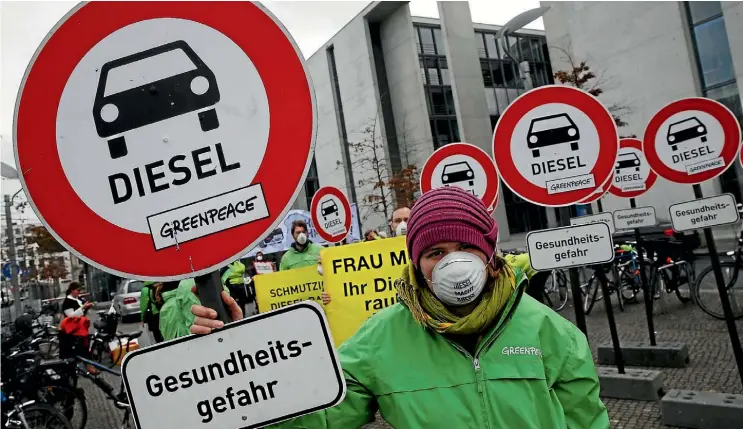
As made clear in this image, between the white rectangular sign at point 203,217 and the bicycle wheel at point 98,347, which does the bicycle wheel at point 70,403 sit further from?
the white rectangular sign at point 203,217

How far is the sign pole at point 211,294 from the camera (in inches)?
59.9

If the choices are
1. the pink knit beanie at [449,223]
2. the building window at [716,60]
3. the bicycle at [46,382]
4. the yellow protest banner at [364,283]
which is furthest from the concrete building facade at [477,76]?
the pink knit beanie at [449,223]

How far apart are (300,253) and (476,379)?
6087mm

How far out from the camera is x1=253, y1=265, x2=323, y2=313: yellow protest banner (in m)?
7.00

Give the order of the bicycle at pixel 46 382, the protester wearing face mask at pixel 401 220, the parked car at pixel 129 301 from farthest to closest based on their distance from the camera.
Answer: the parked car at pixel 129 301 → the protester wearing face mask at pixel 401 220 → the bicycle at pixel 46 382

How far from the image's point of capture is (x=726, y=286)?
7969mm

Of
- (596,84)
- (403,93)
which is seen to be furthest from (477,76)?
(596,84)

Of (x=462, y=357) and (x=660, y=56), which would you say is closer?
(x=462, y=357)

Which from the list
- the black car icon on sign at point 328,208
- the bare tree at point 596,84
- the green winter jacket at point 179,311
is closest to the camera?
the green winter jacket at point 179,311

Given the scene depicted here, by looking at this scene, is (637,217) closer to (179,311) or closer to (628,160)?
(628,160)

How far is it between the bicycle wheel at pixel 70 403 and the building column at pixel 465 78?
29743mm

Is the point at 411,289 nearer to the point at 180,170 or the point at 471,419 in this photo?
the point at 471,419

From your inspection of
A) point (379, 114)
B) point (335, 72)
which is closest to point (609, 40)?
point (379, 114)

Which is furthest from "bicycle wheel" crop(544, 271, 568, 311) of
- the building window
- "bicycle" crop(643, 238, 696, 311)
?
the building window
